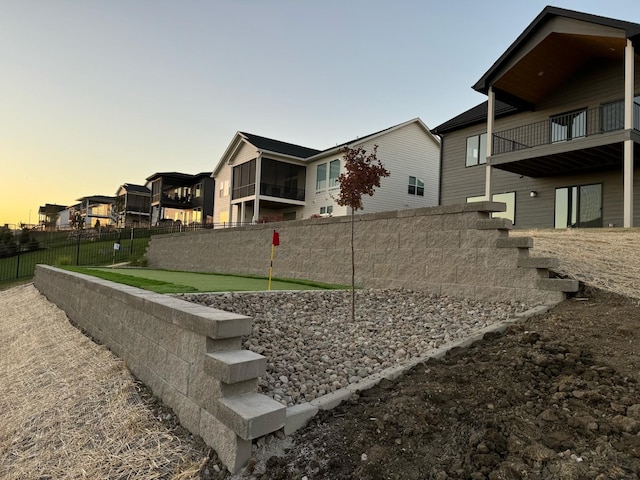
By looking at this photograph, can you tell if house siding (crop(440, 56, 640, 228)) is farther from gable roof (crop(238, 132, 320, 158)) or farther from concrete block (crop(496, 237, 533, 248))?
gable roof (crop(238, 132, 320, 158))

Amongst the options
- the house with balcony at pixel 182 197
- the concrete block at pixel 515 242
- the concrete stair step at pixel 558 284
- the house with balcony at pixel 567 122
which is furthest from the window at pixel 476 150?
the house with balcony at pixel 182 197

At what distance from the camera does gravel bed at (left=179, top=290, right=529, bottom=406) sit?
3441 millimetres

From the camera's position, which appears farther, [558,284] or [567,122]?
[567,122]

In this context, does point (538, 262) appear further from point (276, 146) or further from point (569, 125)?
point (276, 146)

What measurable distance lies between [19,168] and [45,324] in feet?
48.9

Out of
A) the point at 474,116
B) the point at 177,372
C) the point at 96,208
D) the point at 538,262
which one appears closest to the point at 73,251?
the point at 474,116

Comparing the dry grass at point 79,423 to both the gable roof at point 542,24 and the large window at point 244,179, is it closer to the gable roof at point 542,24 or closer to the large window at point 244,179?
the gable roof at point 542,24

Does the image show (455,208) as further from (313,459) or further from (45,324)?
(45,324)

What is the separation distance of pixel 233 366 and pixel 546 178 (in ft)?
50.9

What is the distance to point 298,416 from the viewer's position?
111 inches

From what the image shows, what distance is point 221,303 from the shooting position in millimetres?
5215

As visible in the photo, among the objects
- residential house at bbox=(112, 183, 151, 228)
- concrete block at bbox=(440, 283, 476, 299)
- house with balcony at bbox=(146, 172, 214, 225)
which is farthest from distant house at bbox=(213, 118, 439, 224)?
residential house at bbox=(112, 183, 151, 228)

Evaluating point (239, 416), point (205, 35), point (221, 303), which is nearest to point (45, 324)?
point (221, 303)

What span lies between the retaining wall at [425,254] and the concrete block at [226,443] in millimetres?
4302
